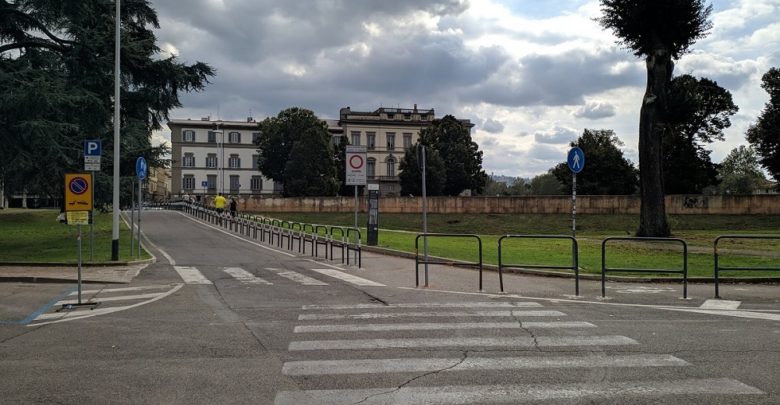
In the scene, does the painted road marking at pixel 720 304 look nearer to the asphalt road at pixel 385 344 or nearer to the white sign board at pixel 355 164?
the asphalt road at pixel 385 344

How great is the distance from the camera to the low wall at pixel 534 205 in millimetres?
50938

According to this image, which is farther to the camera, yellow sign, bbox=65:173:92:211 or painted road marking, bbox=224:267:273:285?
painted road marking, bbox=224:267:273:285

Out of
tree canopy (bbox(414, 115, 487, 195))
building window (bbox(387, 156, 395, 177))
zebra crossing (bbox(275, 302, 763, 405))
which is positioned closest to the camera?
zebra crossing (bbox(275, 302, 763, 405))

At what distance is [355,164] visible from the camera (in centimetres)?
2277

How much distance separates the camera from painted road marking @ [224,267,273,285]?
14.0 m

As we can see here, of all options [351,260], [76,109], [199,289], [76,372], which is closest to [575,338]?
[76,372]

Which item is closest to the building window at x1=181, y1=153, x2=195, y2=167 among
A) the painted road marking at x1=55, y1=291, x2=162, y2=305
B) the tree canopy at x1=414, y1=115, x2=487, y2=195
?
the tree canopy at x1=414, y1=115, x2=487, y2=195

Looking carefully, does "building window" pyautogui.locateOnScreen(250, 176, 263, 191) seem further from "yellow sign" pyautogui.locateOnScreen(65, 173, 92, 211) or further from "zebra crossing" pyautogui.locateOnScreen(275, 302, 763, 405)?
"zebra crossing" pyautogui.locateOnScreen(275, 302, 763, 405)

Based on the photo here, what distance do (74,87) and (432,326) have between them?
22.4 metres

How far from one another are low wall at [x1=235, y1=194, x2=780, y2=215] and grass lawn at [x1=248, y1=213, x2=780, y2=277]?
4.29 feet

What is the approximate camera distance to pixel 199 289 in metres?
12.6

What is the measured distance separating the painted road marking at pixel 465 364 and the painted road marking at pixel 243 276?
24.9ft

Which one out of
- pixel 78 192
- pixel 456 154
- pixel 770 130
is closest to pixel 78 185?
pixel 78 192

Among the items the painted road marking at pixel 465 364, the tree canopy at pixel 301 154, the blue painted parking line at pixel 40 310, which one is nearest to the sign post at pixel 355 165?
the blue painted parking line at pixel 40 310
